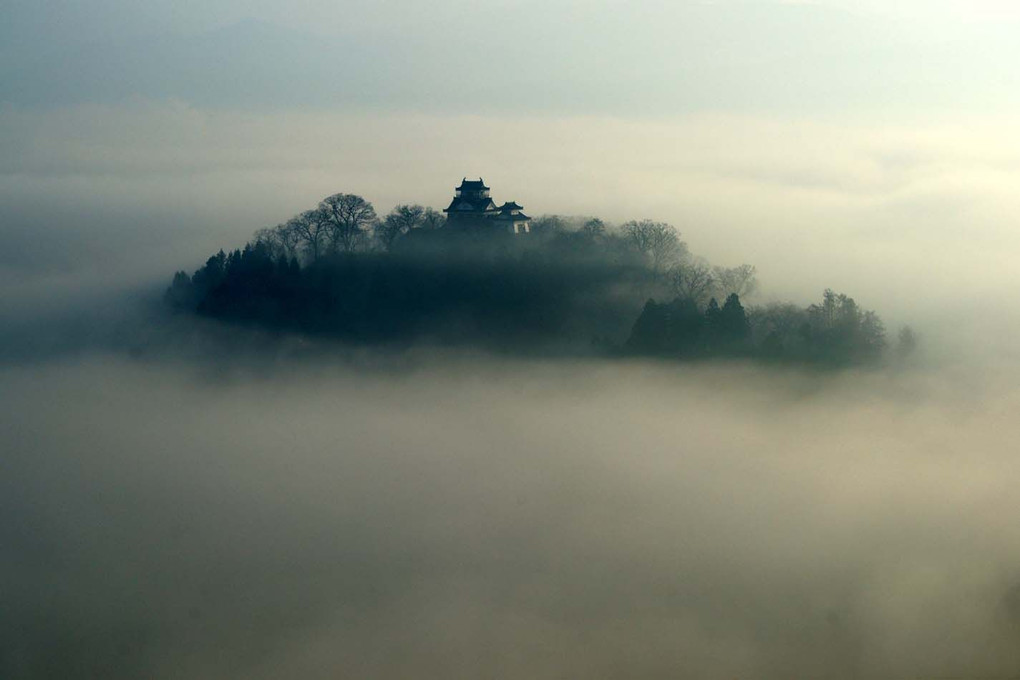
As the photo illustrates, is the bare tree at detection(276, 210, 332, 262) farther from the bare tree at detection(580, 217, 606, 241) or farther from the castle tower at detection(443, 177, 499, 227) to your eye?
the bare tree at detection(580, 217, 606, 241)

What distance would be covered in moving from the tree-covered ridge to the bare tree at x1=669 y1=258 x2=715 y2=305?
0.08 metres

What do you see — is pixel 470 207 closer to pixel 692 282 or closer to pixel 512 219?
pixel 512 219

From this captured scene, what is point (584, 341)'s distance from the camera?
2899 inches

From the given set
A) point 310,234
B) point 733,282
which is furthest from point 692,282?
point 310,234

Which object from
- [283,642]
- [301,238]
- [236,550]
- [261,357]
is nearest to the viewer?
[283,642]

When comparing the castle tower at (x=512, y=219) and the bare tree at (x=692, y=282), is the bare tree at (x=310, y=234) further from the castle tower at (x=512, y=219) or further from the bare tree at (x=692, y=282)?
the bare tree at (x=692, y=282)

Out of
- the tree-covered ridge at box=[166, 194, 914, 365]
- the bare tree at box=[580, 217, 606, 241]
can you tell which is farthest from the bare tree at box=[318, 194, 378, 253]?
the bare tree at box=[580, 217, 606, 241]

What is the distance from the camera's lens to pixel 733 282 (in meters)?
71.8

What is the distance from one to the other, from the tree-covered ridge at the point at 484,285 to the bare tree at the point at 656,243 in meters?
0.08

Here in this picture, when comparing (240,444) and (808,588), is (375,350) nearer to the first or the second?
(240,444)

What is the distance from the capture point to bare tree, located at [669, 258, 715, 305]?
7050 centimetres

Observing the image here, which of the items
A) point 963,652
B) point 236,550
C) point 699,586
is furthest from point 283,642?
point 963,652

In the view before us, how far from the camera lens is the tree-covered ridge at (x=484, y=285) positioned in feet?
232

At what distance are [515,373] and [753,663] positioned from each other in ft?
95.3
